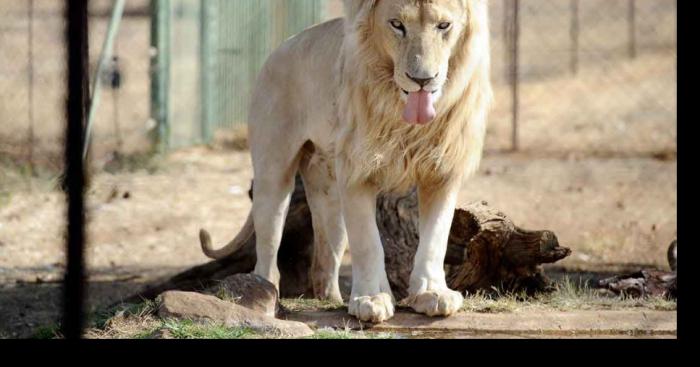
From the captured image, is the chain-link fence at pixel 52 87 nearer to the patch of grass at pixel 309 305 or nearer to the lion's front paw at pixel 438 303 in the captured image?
the patch of grass at pixel 309 305

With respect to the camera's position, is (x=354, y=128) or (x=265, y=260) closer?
(x=354, y=128)

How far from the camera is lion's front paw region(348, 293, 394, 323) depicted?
5.11 m

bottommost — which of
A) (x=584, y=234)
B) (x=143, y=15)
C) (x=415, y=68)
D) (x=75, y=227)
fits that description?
(x=584, y=234)

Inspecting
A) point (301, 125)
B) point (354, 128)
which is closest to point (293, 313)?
point (354, 128)

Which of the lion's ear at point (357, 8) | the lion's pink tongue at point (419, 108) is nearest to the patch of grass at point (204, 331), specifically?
the lion's pink tongue at point (419, 108)

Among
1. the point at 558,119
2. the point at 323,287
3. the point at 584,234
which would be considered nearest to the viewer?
the point at 323,287

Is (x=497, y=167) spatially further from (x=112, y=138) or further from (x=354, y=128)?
(x=354, y=128)

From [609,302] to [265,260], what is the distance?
6.52ft

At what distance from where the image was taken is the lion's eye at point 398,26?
5.16m

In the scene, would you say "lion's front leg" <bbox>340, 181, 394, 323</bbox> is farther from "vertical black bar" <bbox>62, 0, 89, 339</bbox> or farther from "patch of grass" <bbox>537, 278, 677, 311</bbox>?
"vertical black bar" <bbox>62, 0, 89, 339</bbox>

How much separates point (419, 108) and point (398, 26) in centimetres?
37

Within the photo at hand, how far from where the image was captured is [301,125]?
6.41 meters

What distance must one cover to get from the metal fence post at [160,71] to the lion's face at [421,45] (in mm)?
8435

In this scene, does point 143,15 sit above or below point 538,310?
above
